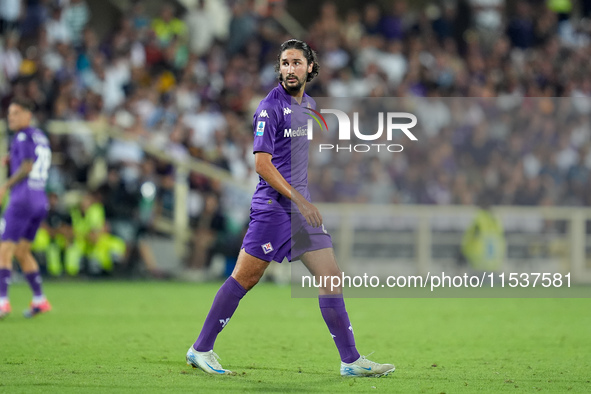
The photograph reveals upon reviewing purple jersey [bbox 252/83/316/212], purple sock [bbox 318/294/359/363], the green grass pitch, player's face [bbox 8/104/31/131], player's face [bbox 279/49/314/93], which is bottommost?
the green grass pitch

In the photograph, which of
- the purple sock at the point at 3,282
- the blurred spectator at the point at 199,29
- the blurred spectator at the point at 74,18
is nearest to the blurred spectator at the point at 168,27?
the blurred spectator at the point at 199,29

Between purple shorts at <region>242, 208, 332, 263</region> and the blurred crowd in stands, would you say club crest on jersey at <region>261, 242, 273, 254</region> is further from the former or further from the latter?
the blurred crowd in stands

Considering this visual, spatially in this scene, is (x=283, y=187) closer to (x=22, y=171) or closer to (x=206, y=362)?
(x=206, y=362)

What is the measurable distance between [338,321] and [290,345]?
2120 mm

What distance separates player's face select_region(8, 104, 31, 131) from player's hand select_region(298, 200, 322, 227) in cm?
529

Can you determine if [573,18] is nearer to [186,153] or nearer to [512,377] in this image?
[186,153]

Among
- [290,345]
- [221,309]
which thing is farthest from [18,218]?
[221,309]

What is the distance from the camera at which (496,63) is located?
21469 millimetres

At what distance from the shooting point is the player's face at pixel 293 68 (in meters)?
6.45

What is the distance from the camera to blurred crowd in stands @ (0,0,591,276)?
1720 cm

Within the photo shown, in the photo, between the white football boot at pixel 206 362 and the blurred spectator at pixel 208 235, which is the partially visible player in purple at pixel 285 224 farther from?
the blurred spectator at pixel 208 235

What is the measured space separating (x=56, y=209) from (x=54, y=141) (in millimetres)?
1357

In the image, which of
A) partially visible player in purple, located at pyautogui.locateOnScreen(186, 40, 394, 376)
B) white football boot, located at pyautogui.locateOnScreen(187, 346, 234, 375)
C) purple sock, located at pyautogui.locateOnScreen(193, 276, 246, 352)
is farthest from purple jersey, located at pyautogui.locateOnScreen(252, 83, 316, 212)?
white football boot, located at pyautogui.locateOnScreen(187, 346, 234, 375)

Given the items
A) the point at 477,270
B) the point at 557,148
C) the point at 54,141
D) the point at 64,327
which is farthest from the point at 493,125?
the point at 64,327
